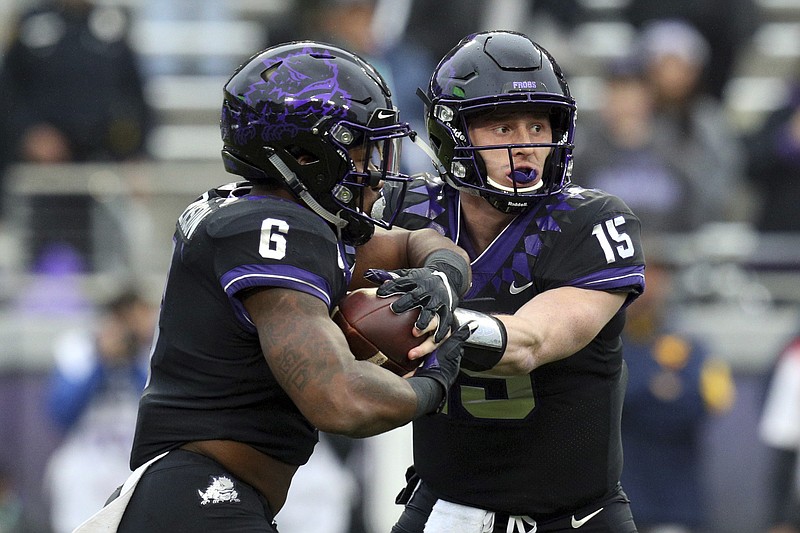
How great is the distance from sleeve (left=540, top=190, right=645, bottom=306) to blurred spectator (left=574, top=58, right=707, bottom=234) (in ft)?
12.2

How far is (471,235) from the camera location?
403cm

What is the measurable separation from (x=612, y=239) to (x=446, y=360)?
2.36 ft

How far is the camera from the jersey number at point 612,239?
3.83m

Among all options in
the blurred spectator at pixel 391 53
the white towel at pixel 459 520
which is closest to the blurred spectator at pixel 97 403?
the blurred spectator at pixel 391 53

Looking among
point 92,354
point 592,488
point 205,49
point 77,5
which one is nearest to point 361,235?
point 592,488

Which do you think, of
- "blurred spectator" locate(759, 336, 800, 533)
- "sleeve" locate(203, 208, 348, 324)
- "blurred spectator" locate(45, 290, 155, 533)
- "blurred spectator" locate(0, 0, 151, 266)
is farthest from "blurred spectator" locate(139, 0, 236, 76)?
"sleeve" locate(203, 208, 348, 324)

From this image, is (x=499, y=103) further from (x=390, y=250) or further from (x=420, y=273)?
(x=420, y=273)

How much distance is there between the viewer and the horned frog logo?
10.8 feet

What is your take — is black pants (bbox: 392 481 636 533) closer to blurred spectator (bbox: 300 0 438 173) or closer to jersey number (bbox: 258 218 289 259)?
jersey number (bbox: 258 218 289 259)

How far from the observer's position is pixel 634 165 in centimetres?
779

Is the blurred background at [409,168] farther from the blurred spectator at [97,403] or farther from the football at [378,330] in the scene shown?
the football at [378,330]

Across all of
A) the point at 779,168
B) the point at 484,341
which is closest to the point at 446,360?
the point at 484,341

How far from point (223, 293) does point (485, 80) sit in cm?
112

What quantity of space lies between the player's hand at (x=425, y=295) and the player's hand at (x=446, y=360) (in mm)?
32
